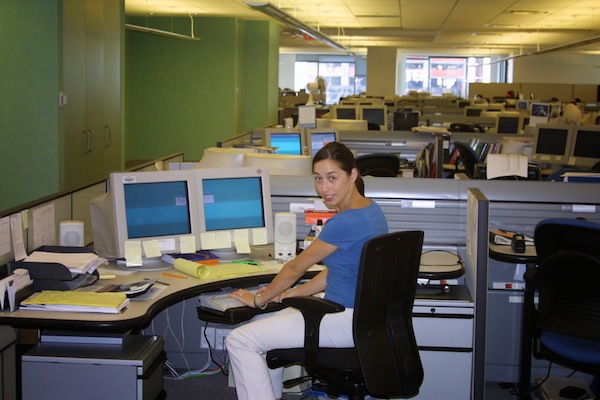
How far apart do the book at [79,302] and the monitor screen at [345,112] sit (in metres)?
9.48

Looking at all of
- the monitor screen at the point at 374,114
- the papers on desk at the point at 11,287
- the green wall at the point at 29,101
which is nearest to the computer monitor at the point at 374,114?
the monitor screen at the point at 374,114

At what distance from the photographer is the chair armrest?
8.86ft

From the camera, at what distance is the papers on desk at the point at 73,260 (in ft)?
10.0

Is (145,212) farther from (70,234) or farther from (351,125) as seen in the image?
(351,125)

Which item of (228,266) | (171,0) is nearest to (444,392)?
(228,266)

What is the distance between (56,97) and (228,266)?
429 cm

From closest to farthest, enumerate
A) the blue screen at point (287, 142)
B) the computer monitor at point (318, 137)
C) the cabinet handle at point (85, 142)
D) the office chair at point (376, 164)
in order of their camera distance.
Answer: the office chair at point (376, 164), the blue screen at point (287, 142), the computer monitor at point (318, 137), the cabinet handle at point (85, 142)

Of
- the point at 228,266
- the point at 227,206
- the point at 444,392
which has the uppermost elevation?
the point at 227,206

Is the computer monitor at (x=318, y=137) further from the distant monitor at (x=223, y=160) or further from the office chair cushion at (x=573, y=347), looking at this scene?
the office chair cushion at (x=573, y=347)

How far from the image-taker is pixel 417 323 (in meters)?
3.41

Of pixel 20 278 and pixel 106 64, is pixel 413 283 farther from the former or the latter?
pixel 106 64

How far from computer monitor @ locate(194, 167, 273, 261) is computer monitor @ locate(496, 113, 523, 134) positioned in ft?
29.0

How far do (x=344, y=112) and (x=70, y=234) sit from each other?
914cm

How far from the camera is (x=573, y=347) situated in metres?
3.18
